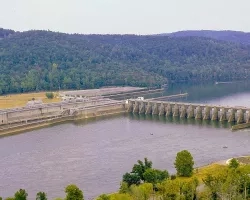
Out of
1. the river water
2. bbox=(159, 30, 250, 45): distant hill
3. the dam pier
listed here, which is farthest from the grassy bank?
bbox=(159, 30, 250, 45): distant hill

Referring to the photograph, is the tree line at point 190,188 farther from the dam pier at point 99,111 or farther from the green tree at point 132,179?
the dam pier at point 99,111

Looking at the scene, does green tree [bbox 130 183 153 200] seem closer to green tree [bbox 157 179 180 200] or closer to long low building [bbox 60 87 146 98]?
green tree [bbox 157 179 180 200]

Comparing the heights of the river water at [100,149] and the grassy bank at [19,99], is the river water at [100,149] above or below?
below

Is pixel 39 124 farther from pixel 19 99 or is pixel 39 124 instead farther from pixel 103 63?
pixel 103 63

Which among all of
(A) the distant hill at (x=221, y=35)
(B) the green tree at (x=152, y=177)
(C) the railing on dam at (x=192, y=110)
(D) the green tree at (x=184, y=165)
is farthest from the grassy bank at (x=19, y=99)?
(A) the distant hill at (x=221, y=35)

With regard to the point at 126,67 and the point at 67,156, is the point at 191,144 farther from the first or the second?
the point at 126,67
